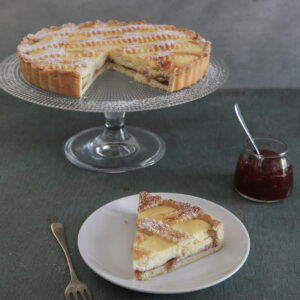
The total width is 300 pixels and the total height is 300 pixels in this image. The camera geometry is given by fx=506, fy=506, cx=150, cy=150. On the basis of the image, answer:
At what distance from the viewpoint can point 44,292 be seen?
4.83 ft

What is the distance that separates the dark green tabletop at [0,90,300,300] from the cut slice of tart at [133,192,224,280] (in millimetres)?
99

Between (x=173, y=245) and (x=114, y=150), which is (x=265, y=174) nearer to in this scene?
(x=173, y=245)

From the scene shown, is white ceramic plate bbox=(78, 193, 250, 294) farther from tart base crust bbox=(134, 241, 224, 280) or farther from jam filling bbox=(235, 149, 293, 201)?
jam filling bbox=(235, 149, 293, 201)

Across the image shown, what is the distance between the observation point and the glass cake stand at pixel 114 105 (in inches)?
79.8

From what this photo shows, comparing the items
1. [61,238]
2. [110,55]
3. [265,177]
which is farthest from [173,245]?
[110,55]

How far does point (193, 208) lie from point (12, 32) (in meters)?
1.86

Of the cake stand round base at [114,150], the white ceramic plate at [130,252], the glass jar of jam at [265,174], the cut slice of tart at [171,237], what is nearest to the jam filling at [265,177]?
the glass jar of jam at [265,174]

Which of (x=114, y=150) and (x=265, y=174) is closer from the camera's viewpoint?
(x=265, y=174)

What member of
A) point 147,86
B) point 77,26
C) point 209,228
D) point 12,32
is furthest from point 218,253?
point 12,32

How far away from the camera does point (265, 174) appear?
1.86m

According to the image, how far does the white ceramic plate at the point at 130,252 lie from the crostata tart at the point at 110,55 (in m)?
0.62

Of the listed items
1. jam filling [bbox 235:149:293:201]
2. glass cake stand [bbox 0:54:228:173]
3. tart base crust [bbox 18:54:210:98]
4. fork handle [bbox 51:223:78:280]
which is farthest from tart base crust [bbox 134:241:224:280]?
tart base crust [bbox 18:54:210:98]

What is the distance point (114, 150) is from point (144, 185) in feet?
1.19

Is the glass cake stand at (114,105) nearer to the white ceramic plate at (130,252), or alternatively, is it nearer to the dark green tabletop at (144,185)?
the dark green tabletop at (144,185)
